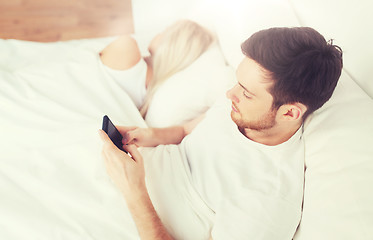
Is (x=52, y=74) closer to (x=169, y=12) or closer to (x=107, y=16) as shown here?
(x=169, y=12)

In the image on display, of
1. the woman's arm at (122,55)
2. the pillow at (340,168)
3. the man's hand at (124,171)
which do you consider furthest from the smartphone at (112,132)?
the pillow at (340,168)

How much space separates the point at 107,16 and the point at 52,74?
95cm

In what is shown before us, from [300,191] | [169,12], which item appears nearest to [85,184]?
[300,191]

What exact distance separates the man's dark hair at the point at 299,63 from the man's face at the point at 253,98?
0.02 m

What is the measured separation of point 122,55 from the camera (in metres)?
1.13

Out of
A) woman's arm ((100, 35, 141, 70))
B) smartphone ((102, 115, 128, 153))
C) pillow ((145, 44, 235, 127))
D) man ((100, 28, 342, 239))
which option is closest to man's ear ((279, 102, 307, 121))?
man ((100, 28, 342, 239))

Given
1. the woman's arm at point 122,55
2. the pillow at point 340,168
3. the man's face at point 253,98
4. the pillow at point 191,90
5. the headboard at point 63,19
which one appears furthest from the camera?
the headboard at point 63,19

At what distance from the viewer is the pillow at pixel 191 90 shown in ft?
3.37

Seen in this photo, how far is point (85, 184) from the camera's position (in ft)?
2.76

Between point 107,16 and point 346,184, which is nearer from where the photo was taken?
point 346,184

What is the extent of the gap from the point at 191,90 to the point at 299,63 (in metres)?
0.49

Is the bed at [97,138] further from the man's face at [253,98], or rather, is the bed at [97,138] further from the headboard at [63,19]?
the headboard at [63,19]

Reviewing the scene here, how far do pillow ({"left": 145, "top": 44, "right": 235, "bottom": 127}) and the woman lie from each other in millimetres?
36

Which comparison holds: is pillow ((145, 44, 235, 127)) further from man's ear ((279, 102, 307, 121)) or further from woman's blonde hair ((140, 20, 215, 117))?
man's ear ((279, 102, 307, 121))
